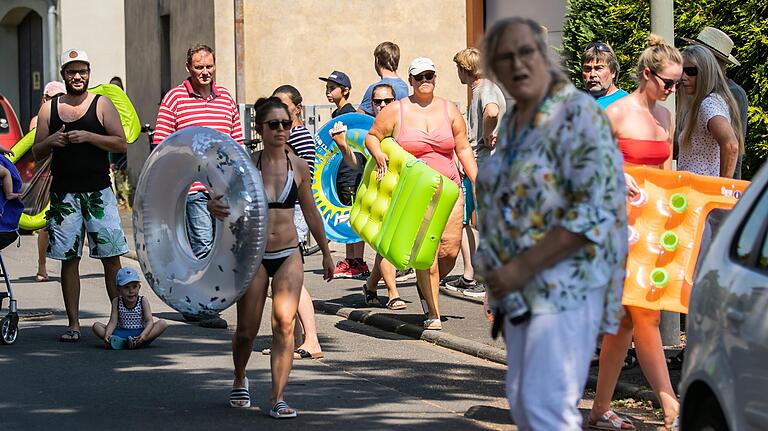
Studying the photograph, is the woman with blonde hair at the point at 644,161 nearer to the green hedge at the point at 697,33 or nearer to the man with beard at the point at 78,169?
the man with beard at the point at 78,169

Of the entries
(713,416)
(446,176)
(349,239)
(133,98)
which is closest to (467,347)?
(446,176)

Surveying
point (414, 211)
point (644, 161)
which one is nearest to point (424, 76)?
point (414, 211)

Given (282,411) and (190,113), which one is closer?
(282,411)

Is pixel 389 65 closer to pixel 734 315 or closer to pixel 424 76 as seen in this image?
pixel 424 76

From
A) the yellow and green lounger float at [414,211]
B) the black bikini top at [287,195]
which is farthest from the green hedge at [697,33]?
the black bikini top at [287,195]

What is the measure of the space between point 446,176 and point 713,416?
5.73 metres

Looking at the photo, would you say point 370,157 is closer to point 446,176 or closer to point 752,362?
point 446,176

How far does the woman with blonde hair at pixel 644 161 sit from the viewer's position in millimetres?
6988

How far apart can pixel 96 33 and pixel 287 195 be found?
93.2 feet

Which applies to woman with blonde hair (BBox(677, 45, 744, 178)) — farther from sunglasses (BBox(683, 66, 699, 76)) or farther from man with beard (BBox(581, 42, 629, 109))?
man with beard (BBox(581, 42, 629, 109))

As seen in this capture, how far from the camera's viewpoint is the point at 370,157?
10789mm

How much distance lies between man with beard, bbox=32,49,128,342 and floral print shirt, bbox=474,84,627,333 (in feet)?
20.0

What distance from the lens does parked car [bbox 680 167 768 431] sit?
14.8 ft

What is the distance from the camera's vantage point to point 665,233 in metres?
7.16
